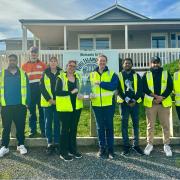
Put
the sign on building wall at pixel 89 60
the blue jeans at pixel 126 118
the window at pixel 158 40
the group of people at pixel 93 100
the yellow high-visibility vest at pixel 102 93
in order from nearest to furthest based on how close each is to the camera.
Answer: the group of people at pixel 93 100 → the yellow high-visibility vest at pixel 102 93 → the blue jeans at pixel 126 118 → the sign on building wall at pixel 89 60 → the window at pixel 158 40

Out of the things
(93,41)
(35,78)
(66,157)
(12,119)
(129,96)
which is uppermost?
(93,41)

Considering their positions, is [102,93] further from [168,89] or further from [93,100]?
[168,89]

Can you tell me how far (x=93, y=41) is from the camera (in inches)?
882

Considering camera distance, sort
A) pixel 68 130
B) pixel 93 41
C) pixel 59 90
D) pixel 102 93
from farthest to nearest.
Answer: pixel 93 41 < pixel 102 93 < pixel 68 130 < pixel 59 90

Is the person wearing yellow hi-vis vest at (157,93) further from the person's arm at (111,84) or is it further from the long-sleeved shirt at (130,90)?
the person's arm at (111,84)

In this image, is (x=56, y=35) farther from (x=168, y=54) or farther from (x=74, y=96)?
(x=74, y=96)

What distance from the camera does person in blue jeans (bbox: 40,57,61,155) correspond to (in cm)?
644

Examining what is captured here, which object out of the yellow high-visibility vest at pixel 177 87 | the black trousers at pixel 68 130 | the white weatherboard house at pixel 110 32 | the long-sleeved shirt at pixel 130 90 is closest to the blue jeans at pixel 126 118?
the long-sleeved shirt at pixel 130 90

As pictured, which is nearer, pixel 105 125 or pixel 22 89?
pixel 105 125

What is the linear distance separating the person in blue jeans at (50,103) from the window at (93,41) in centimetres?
1603

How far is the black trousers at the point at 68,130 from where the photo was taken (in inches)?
241

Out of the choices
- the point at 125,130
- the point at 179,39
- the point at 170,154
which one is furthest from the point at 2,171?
the point at 179,39

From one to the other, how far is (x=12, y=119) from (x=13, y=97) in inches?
20.1

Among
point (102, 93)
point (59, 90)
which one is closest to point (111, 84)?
point (102, 93)
